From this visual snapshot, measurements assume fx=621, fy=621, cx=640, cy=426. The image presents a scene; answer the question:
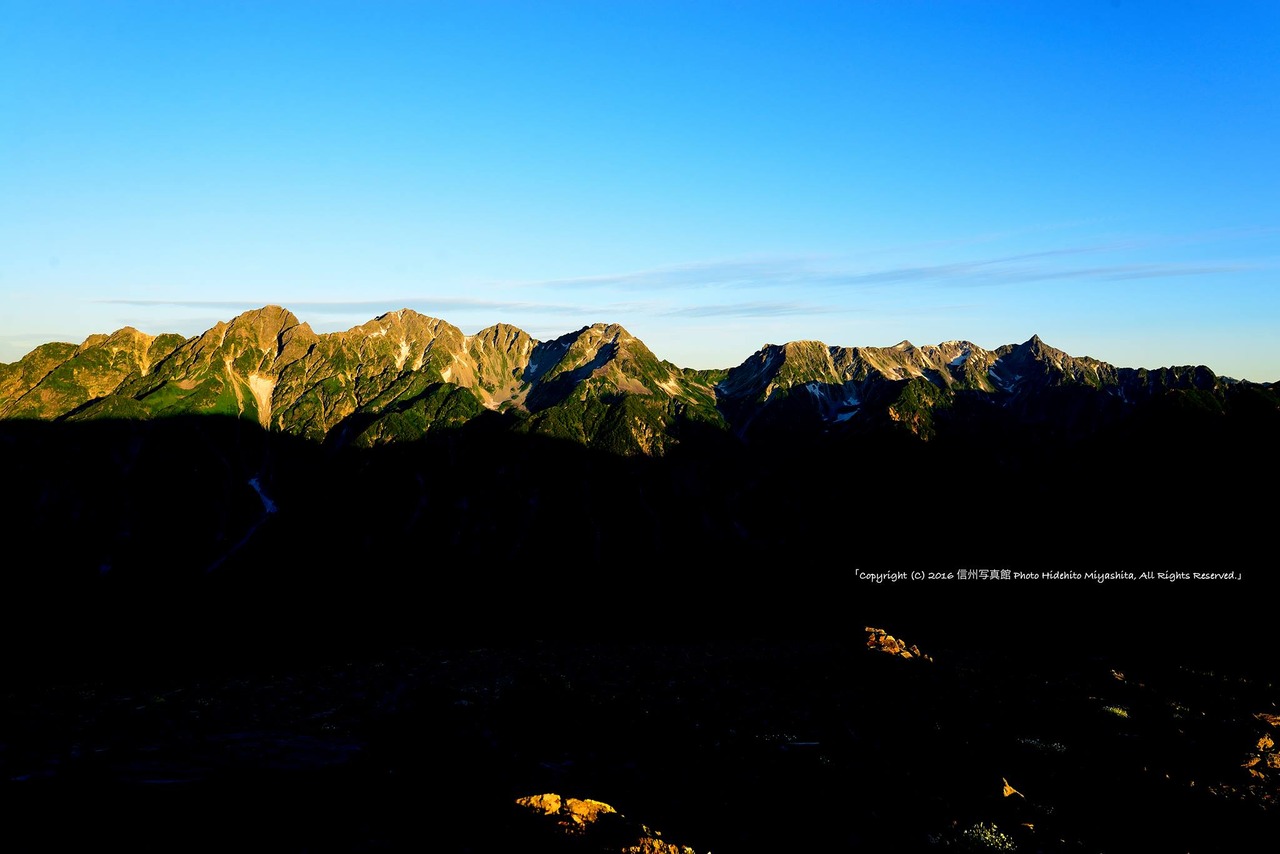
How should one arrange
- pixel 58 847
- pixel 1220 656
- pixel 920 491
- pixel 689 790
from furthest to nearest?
pixel 920 491
pixel 1220 656
pixel 689 790
pixel 58 847

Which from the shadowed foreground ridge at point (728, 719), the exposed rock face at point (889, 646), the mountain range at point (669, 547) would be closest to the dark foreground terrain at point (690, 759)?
the shadowed foreground ridge at point (728, 719)

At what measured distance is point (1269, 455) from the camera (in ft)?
372

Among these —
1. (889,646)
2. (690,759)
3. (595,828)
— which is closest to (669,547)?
(889,646)

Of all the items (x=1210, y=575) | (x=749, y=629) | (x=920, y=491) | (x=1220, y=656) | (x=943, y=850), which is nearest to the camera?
(x=943, y=850)

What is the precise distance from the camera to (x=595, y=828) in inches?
496

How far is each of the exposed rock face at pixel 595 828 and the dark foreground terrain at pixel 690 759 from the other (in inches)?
5.7

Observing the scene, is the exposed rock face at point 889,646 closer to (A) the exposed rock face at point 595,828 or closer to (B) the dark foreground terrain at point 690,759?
(B) the dark foreground terrain at point 690,759

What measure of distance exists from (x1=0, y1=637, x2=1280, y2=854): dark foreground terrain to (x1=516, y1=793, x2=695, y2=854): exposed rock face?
14 cm

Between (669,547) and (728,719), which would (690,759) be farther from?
(669,547)

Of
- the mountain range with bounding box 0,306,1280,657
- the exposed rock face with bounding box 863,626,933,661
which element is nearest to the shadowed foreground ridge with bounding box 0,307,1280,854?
the exposed rock face with bounding box 863,626,933,661

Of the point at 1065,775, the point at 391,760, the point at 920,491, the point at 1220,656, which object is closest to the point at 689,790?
the point at 391,760

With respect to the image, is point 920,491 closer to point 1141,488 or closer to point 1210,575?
point 1141,488

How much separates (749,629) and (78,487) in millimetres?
209605

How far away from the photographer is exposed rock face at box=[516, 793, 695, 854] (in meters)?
12.0
